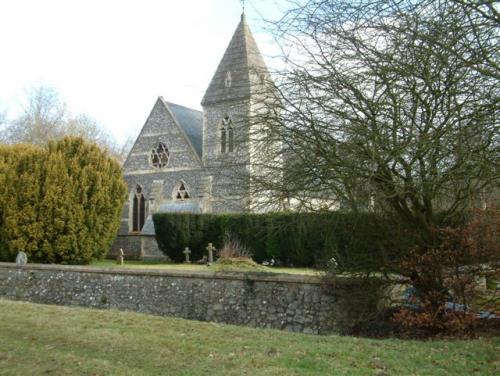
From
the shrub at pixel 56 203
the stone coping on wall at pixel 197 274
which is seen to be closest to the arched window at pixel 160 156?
the shrub at pixel 56 203

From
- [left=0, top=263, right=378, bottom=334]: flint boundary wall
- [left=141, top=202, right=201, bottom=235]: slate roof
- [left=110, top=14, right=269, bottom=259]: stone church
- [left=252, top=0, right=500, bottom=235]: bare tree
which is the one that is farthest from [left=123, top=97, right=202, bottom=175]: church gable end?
[left=252, top=0, right=500, bottom=235]: bare tree

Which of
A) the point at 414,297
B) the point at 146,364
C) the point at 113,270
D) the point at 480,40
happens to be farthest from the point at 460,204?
the point at 113,270

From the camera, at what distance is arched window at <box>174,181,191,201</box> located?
95.2 feet

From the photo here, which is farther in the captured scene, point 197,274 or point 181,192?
point 181,192

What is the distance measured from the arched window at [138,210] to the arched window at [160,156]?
68.2 inches

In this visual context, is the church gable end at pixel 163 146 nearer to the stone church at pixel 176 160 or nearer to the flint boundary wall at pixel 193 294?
the stone church at pixel 176 160

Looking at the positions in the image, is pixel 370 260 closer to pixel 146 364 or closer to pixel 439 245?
pixel 439 245

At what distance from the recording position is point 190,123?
3238cm

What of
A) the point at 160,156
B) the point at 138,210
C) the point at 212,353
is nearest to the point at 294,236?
the point at 160,156

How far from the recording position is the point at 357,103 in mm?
9289

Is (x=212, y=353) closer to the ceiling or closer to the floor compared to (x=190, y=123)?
closer to the floor

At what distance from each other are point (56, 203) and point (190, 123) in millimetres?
13865

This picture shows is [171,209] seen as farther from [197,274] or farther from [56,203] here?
[197,274]

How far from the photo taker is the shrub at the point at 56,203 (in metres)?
19.3
